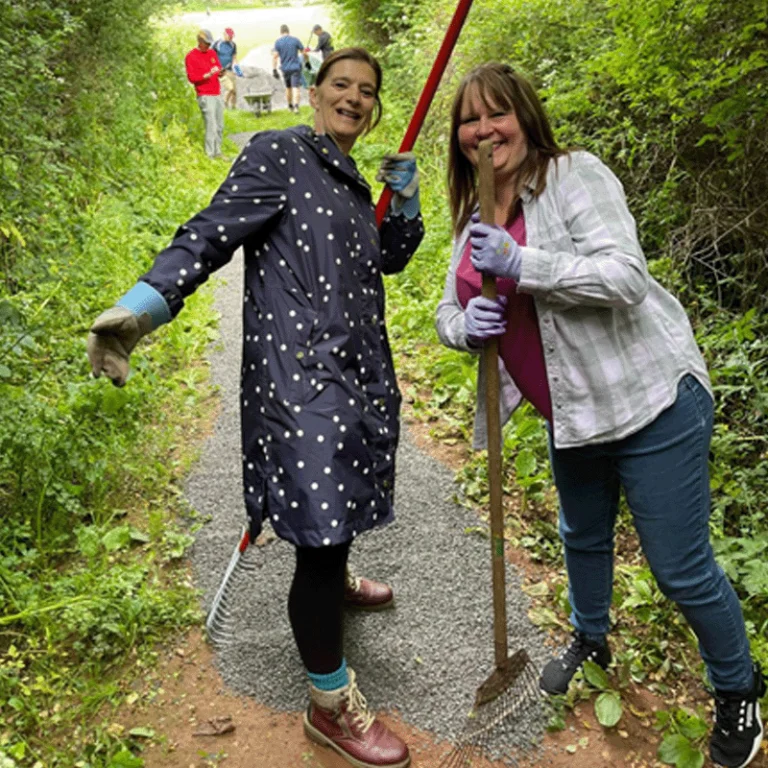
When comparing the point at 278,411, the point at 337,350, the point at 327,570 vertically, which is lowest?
the point at 327,570

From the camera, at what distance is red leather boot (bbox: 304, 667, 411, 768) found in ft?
7.48

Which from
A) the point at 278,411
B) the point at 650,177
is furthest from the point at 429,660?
the point at 650,177

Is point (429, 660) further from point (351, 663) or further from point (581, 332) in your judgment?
point (581, 332)

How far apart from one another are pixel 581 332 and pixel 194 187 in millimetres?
8210

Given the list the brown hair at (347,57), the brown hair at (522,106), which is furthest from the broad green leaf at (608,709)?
the brown hair at (347,57)

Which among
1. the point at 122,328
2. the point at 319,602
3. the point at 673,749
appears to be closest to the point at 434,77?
the point at 122,328

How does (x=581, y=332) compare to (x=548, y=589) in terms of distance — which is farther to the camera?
(x=548, y=589)

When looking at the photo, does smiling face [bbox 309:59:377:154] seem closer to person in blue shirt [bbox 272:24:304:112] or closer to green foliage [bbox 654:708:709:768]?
green foliage [bbox 654:708:709:768]

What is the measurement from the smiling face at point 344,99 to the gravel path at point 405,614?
175 cm

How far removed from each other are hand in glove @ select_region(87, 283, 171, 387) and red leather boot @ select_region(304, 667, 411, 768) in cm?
116

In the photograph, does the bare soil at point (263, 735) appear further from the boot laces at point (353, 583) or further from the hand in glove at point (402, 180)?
the hand in glove at point (402, 180)

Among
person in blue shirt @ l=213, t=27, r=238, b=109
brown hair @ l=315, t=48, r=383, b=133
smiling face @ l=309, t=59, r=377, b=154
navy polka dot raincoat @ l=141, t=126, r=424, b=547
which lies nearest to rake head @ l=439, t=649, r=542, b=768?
navy polka dot raincoat @ l=141, t=126, r=424, b=547

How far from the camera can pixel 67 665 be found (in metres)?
2.70

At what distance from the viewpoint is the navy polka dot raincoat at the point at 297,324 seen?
190 centimetres
